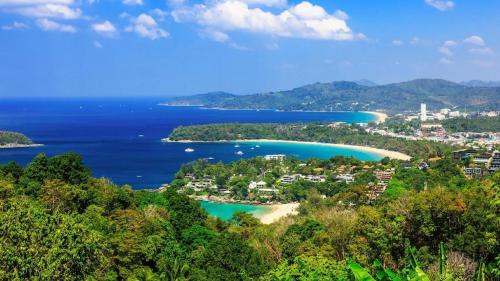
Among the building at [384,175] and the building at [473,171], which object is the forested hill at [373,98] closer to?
the building at [473,171]

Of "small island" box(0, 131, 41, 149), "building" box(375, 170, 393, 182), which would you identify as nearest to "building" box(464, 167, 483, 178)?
"building" box(375, 170, 393, 182)

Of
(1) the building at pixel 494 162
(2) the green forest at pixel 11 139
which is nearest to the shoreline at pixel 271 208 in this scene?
(1) the building at pixel 494 162

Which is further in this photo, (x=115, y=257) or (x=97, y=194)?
(x=97, y=194)

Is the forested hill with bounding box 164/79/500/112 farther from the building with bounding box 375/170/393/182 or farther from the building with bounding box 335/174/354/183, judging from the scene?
the building with bounding box 335/174/354/183

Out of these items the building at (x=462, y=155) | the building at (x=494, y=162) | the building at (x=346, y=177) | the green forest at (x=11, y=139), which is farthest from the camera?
the green forest at (x=11, y=139)

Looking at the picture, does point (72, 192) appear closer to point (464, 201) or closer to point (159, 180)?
point (464, 201)

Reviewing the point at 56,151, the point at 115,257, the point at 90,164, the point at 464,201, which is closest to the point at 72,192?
the point at 115,257

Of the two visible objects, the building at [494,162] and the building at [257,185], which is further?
the building at [257,185]

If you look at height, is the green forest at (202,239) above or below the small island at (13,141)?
above
